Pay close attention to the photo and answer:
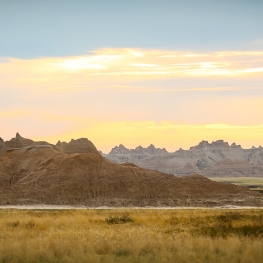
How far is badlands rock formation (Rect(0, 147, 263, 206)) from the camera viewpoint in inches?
3681

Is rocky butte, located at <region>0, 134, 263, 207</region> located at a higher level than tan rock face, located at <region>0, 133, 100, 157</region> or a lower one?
lower

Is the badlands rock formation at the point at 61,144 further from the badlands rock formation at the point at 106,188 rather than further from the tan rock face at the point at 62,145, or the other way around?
the badlands rock formation at the point at 106,188

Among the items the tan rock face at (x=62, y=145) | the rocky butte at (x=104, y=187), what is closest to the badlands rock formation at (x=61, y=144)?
the tan rock face at (x=62, y=145)

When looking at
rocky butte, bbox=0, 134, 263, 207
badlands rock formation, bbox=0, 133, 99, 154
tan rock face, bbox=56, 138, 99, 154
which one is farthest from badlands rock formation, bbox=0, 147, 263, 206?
tan rock face, bbox=56, 138, 99, 154

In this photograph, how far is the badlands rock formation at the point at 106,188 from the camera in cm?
9350

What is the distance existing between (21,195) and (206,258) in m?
76.2

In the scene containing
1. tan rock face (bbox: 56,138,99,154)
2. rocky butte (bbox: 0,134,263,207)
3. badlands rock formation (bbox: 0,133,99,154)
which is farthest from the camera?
tan rock face (bbox: 56,138,99,154)

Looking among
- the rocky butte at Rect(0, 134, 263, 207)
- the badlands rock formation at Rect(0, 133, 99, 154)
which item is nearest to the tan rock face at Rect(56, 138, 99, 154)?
the badlands rock formation at Rect(0, 133, 99, 154)

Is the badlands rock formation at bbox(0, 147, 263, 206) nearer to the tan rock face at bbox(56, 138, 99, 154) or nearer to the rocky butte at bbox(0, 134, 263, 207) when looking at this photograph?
the rocky butte at bbox(0, 134, 263, 207)

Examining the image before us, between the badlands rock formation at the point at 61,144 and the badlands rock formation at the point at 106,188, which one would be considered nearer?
the badlands rock formation at the point at 106,188

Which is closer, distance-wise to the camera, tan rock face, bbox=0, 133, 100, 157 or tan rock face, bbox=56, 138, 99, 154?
tan rock face, bbox=0, 133, 100, 157

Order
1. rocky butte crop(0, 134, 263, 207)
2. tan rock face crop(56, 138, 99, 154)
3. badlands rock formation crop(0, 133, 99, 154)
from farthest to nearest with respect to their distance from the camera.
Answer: tan rock face crop(56, 138, 99, 154), badlands rock formation crop(0, 133, 99, 154), rocky butte crop(0, 134, 263, 207)

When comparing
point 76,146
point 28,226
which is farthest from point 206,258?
point 76,146

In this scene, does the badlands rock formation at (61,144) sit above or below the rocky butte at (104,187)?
above
